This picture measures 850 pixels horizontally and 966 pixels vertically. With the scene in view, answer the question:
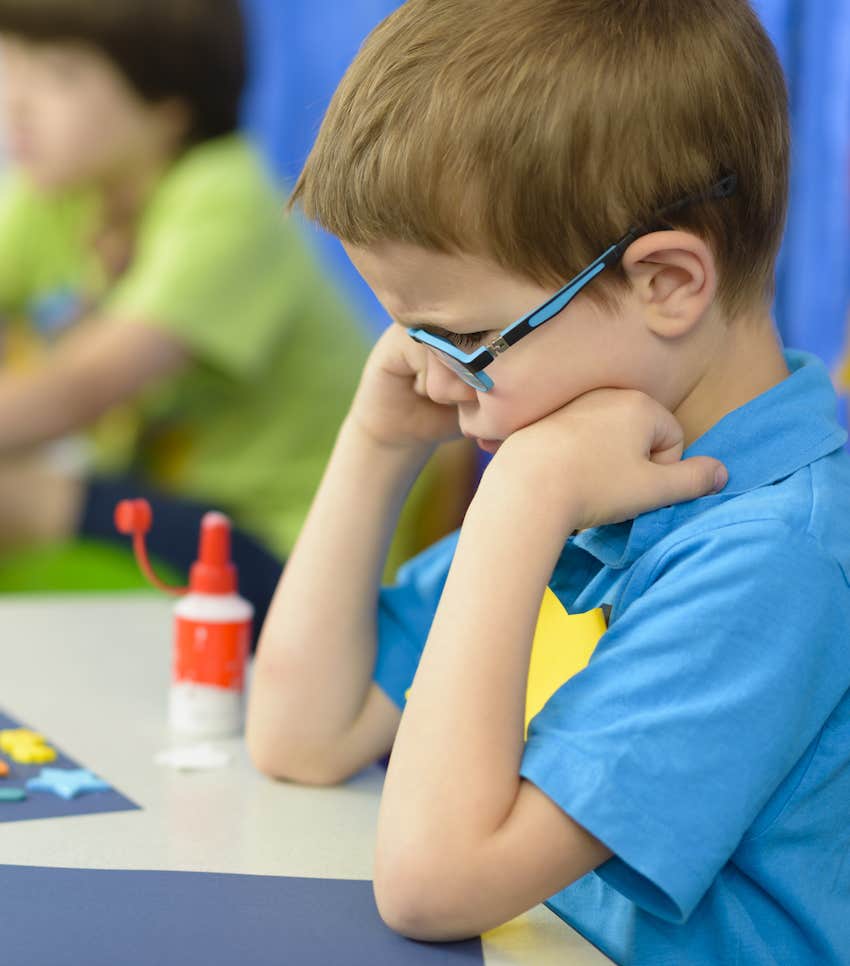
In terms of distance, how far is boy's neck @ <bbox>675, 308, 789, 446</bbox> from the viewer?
838 mm

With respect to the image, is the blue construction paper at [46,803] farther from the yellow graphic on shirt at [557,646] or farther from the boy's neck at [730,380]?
the boy's neck at [730,380]

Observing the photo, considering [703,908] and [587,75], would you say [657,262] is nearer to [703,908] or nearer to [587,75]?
[587,75]

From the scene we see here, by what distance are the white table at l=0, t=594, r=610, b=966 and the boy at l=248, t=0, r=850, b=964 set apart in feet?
0.25

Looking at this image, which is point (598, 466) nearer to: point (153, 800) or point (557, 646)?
point (557, 646)

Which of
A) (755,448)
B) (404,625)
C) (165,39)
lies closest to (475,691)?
(755,448)

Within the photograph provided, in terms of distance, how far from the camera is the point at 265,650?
1025mm

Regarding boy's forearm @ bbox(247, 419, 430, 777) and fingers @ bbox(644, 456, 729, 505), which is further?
boy's forearm @ bbox(247, 419, 430, 777)

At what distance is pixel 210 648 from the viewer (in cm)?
106

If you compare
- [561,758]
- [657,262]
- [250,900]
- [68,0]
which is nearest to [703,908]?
[561,758]

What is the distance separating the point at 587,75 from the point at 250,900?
0.46 m

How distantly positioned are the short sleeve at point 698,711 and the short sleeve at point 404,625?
316 mm

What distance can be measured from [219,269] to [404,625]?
1044 mm

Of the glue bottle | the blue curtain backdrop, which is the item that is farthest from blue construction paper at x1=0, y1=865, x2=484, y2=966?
the blue curtain backdrop

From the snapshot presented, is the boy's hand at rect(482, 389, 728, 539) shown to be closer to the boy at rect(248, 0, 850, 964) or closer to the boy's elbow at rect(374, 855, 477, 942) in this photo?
the boy at rect(248, 0, 850, 964)
